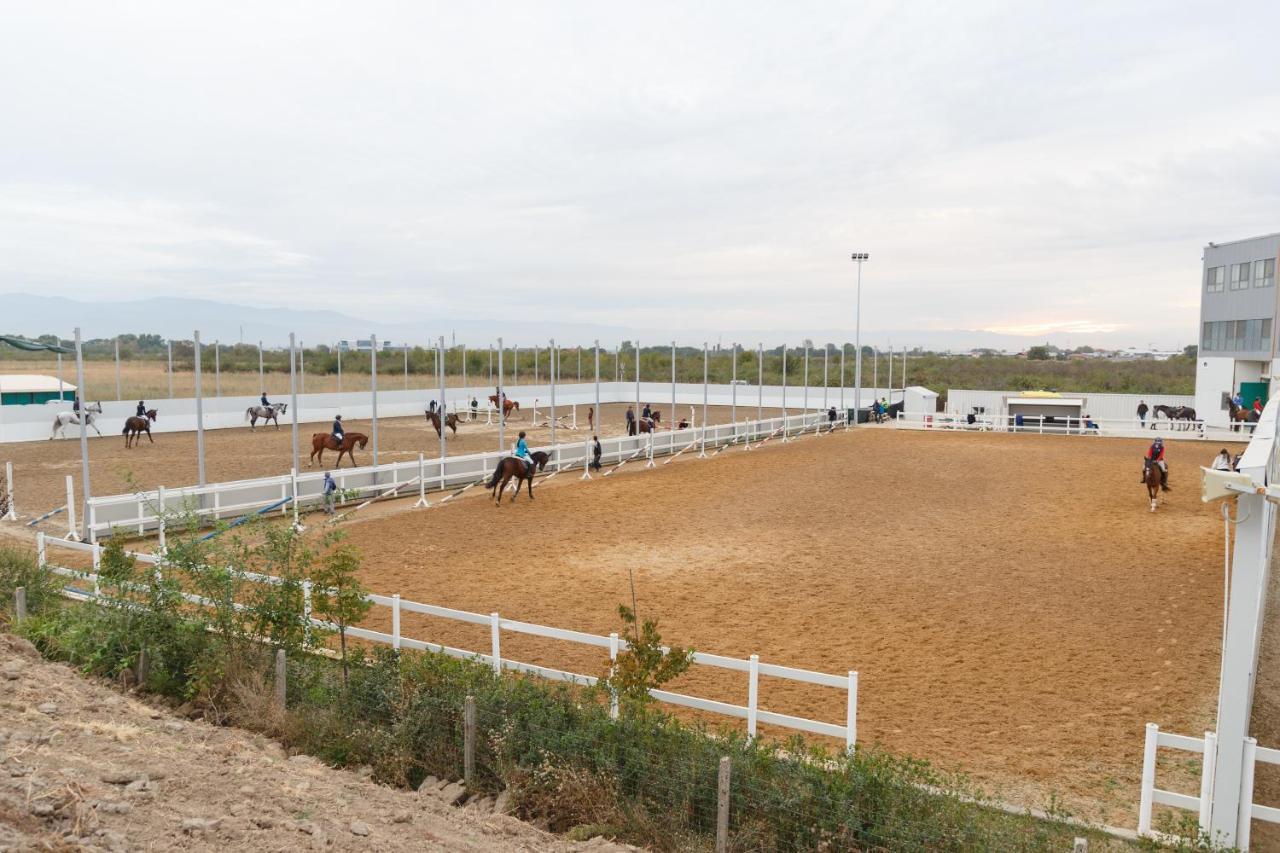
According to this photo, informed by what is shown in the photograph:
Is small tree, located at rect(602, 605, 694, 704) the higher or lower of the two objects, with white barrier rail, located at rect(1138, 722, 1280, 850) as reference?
higher

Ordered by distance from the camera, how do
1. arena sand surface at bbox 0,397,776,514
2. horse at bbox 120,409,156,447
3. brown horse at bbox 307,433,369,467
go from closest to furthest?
arena sand surface at bbox 0,397,776,514 < brown horse at bbox 307,433,369,467 < horse at bbox 120,409,156,447

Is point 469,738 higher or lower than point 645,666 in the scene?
lower

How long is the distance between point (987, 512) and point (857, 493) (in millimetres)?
3392

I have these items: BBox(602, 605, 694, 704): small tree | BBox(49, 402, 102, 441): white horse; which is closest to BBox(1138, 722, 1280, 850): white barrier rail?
BBox(602, 605, 694, 704): small tree

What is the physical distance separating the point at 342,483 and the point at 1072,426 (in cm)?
3361

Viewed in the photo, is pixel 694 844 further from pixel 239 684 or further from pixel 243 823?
pixel 239 684

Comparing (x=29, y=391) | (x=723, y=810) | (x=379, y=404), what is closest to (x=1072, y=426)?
(x=379, y=404)

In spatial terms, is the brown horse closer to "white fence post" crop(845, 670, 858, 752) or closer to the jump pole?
the jump pole

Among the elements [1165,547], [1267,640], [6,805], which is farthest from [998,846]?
[1165,547]

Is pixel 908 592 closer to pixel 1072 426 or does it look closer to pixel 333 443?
pixel 333 443

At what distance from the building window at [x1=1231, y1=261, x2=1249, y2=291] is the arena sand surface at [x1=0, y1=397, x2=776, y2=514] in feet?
95.2

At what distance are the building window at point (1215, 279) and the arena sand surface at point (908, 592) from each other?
73.0 feet

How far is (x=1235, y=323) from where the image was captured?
39.5 metres

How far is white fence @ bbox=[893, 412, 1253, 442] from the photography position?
35.6m
